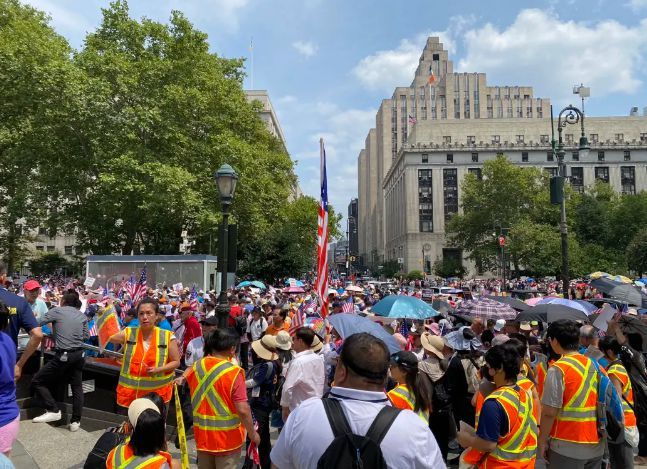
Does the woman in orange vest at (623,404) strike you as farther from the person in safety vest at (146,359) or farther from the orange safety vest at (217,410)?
the person in safety vest at (146,359)

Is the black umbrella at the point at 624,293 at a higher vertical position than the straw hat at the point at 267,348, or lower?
higher

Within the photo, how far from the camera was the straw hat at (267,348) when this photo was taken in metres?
5.46

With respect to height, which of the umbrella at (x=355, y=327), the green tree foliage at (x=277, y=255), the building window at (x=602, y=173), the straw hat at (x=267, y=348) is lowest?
the straw hat at (x=267, y=348)

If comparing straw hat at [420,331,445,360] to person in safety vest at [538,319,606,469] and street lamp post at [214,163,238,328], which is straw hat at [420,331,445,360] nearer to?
person in safety vest at [538,319,606,469]

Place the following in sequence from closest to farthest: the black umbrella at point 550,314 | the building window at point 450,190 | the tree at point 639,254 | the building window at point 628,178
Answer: the black umbrella at point 550,314
the tree at point 639,254
the building window at point 628,178
the building window at point 450,190

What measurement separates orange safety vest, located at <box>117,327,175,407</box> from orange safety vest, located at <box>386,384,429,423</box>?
259 cm

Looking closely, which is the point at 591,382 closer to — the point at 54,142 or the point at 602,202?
the point at 54,142

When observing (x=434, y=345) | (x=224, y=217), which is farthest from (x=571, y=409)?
(x=224, y=217)

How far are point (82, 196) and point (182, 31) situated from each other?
36.6 ft

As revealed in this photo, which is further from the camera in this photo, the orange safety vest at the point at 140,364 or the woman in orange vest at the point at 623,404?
the orange safety vest at the point at 140,364

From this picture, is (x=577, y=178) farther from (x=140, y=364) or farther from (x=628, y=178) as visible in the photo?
(x=140, y=364)

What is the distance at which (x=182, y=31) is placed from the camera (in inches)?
1185

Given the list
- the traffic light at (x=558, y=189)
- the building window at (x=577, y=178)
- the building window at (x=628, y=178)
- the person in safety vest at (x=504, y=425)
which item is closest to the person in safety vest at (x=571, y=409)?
the person in safety vest at (x=504, y=425)

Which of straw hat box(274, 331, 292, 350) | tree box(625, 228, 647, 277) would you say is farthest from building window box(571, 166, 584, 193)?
straw hat box(274, 331, 292, 350)
